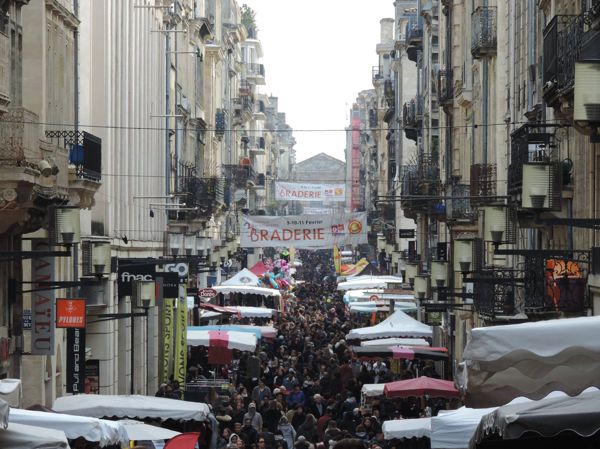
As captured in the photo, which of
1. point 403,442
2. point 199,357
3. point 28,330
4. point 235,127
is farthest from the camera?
point 235,127

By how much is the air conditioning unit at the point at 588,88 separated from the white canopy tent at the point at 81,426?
190 inches

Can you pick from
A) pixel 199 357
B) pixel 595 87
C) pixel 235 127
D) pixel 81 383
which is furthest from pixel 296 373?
pixel 235 127

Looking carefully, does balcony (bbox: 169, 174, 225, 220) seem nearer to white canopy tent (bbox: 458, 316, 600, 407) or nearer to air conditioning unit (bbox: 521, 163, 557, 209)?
air conditioning unit (bbox: 521, 163, 557, 209)

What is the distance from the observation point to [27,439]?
1019 centimetres

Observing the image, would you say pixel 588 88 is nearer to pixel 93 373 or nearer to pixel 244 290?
pixel 93 373

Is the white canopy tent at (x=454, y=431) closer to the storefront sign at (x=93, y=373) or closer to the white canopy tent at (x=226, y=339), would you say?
the storefront sign at (x=93, y=373)

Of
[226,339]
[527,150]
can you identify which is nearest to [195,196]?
[226,339]

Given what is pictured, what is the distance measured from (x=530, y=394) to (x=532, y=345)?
30 centimetres

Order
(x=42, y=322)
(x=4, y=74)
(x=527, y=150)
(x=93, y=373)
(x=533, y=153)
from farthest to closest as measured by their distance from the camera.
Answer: (x=93, y=373) < (x=42, y=322) < (x=533, y=153) < (x=527, y=150) < (x=4, y=74)

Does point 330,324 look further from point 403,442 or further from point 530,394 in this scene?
point 530,394

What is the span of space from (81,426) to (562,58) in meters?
7.92

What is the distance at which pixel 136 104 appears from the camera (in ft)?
137

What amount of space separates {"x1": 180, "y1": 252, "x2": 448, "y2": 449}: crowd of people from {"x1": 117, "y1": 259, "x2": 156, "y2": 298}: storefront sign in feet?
9.89

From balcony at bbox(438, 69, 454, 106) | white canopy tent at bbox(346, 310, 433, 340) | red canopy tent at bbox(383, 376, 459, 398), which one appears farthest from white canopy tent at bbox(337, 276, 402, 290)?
red canopy tent at bbox(383, 376, 459, 398)
